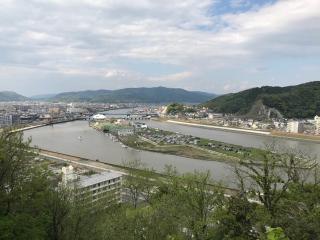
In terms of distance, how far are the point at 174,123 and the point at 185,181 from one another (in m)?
43.0

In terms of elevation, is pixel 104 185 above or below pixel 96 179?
below

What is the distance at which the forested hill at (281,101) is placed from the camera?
1927 inches

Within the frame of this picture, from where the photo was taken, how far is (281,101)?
5088cm

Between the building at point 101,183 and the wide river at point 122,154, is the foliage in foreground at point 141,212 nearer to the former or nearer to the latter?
the building at point 101,183

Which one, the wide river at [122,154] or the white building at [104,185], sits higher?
the white building at [104,185]

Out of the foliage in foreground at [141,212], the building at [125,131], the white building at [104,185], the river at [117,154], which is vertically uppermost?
the foliage in foreground at [141,212]

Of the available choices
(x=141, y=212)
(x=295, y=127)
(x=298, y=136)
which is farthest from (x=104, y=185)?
(x=295, y=127)

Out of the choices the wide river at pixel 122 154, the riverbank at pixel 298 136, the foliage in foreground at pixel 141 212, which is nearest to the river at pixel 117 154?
the wide river at pixel 122 154

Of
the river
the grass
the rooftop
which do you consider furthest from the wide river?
the rooftop

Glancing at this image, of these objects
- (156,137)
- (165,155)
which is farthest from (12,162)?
(156,137)

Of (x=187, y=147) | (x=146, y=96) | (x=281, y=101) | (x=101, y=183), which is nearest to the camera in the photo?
(x=101, y=183)

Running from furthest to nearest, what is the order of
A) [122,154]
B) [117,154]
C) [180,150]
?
[180,150]
[122,154]
[117,154]

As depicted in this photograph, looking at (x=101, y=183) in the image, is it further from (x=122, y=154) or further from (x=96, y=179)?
(x=122, y=154)

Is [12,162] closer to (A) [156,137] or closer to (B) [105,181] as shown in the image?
(B) [105,181]
